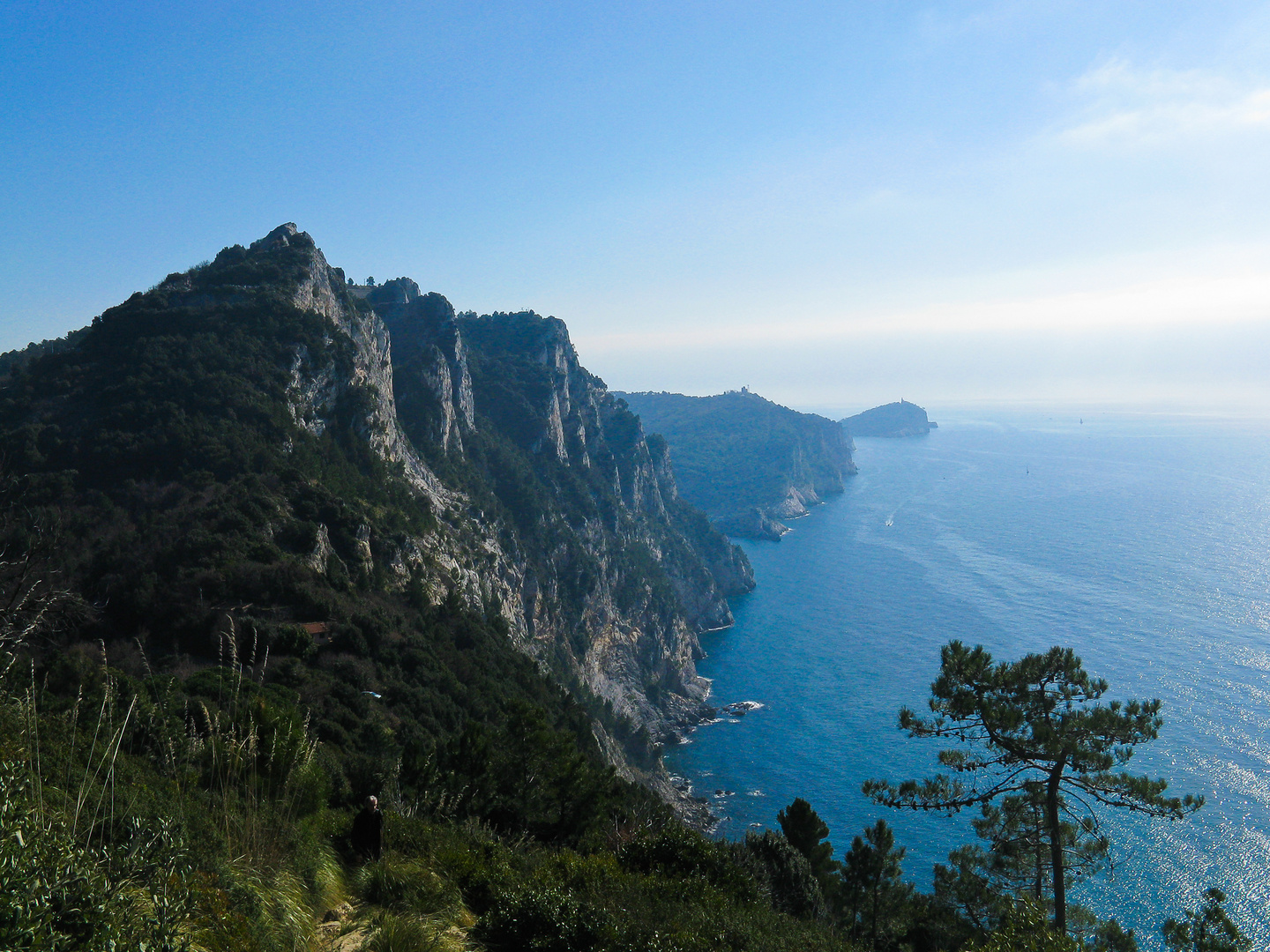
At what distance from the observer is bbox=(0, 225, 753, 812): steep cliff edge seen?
33.8 metres

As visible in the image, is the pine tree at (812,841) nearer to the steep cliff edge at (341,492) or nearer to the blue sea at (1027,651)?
the steep cliff edge at (341,492)

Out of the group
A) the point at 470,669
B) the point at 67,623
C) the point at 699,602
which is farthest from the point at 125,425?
the point at 699,602

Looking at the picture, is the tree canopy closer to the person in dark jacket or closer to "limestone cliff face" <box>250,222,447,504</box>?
the person in dark jacket

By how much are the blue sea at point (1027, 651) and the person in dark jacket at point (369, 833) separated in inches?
1997

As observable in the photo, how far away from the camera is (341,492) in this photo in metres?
50.5

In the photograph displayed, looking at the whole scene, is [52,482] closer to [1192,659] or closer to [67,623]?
[67,623]

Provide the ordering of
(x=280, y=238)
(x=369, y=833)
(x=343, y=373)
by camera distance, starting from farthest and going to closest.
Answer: (x=280, y=238), (x=343, y=373), (x=369, y=833)

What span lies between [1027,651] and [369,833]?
283 ft

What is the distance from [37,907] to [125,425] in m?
47.6

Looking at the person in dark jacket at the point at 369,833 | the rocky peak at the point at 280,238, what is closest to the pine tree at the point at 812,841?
the person in dark jacket at the point at 369,833

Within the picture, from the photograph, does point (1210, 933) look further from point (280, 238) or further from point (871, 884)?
point (280, 238)

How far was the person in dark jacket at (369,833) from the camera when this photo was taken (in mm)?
10117

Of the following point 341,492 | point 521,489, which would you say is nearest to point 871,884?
point 341,492

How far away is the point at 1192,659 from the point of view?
74125 millimetres
